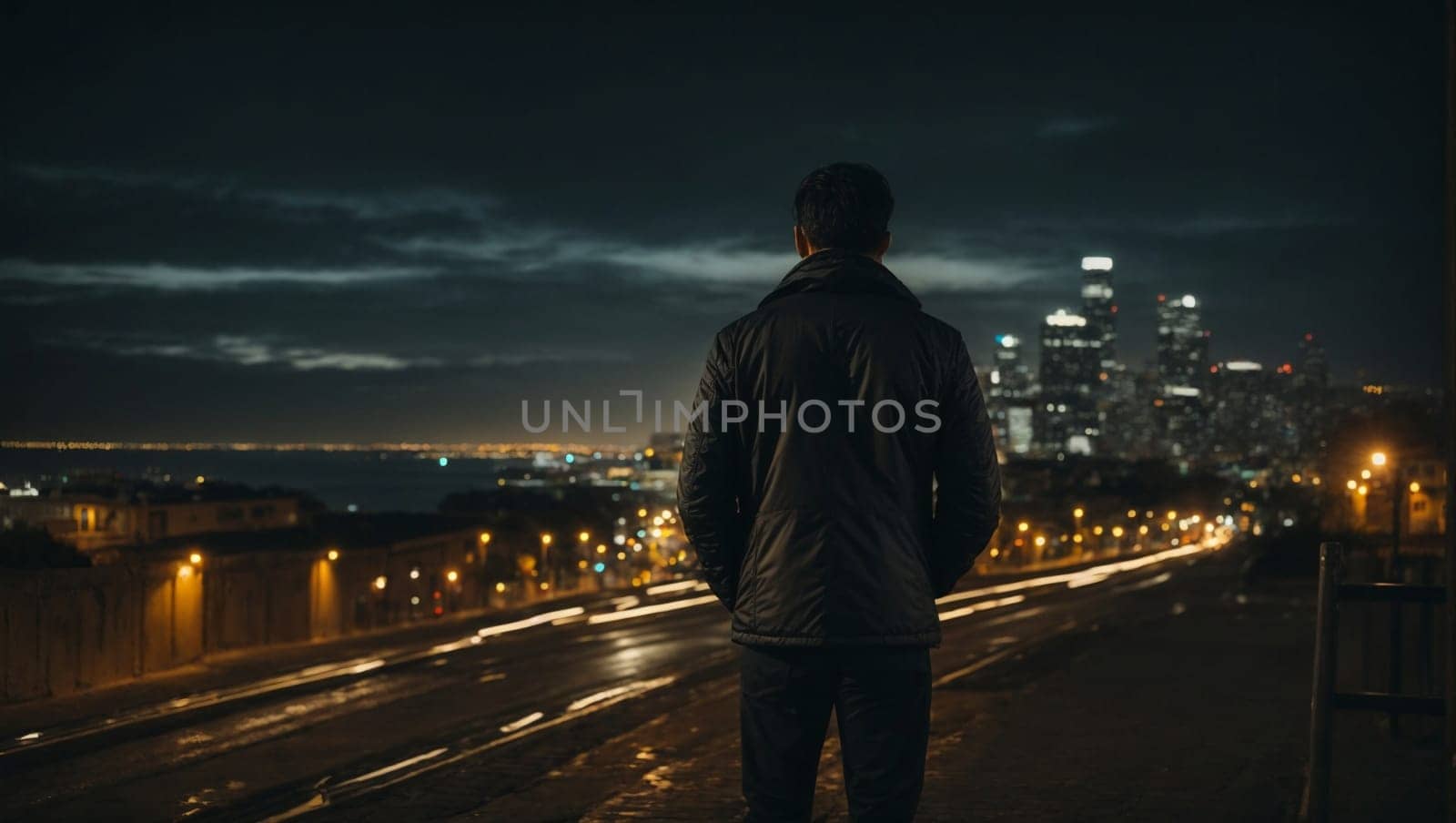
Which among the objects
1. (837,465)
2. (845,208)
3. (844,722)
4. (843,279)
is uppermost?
(845,208)

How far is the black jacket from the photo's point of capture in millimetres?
3348

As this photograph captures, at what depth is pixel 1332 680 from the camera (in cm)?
536

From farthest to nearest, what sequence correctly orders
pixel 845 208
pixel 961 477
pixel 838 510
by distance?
pixel 845 208 < pixel 961 477 < pixel 838 510

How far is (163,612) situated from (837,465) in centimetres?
2183

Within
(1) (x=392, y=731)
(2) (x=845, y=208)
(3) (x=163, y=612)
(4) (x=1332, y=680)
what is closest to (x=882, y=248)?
(2) (x=845, y=208)

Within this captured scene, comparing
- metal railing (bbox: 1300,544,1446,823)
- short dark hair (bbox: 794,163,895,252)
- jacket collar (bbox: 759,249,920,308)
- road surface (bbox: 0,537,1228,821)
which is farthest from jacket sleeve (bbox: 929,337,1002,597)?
road surface (bbox: 0,537,1228,821)

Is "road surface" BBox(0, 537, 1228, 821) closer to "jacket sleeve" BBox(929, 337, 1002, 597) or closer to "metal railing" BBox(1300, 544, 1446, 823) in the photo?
"metal railing" BBox(1300, 544, 1446, 823)

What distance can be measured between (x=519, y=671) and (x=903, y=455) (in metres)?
15.2

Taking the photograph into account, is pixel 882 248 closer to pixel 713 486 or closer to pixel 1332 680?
pixel 713 486

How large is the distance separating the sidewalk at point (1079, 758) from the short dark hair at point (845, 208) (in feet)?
14.3

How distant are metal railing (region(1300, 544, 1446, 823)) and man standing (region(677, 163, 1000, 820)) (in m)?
2.33

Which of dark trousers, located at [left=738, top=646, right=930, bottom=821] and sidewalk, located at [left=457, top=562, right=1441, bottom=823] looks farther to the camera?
sidewalk, located at [left=457, top=562, right=1441, bottom=823]

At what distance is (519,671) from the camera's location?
1803cm

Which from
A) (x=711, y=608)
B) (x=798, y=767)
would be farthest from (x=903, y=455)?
(x=711, y=608)
